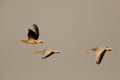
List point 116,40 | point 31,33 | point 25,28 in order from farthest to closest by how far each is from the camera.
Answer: point 25,28 → point 116,40 → point 31,33

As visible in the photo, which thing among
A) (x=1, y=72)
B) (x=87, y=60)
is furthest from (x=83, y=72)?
(x=1, y=72)

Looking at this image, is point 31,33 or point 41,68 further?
point 41,68

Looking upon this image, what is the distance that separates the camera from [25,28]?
2.98 metres

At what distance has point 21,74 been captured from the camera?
302 cm

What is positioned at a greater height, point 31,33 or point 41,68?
point 31,33

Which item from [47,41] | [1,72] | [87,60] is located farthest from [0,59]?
[87,60]

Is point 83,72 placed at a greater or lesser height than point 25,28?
lesser

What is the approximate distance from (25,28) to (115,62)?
1.73 feet

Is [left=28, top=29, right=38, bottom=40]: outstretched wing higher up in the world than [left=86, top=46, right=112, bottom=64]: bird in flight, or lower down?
higher up

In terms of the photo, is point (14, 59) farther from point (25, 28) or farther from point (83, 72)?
point (83, 72)

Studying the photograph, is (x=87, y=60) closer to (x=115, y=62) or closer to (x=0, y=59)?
(x=115, y=62)

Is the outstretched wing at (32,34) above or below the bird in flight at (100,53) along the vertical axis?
above

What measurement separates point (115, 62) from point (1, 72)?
0.67m

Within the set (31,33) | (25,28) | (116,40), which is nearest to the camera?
(31,33)
